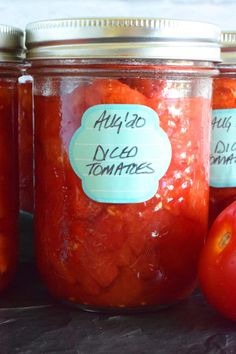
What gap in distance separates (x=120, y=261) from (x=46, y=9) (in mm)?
508

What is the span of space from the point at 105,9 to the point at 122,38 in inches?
16.1

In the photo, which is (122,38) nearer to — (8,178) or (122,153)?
(122,153)

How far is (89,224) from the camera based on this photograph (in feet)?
2.45

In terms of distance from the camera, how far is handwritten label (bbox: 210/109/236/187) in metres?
0.87

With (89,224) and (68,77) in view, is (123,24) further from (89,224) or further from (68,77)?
(89,224)

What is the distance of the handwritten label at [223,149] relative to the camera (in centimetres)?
87

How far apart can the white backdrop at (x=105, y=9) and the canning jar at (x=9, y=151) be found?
302 millimetres

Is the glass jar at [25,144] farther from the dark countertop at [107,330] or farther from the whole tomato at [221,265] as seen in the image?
the whole tomato at [221,265]

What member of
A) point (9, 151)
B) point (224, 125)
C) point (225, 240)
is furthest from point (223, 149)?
point (9, 151)

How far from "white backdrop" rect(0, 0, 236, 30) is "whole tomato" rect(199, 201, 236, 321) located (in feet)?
1.53

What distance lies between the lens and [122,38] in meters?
0.69

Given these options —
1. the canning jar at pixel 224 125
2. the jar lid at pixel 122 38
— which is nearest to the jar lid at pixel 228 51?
the canning jar at pixel 224 125

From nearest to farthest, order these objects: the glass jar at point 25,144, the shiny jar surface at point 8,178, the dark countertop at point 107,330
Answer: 1. the dark countertop at point 107,330
2. the shiny jar surface at point 8,178
3. the glass jar at point 25,144

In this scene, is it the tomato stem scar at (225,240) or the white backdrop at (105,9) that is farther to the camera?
the white backdrop at (105,9)
